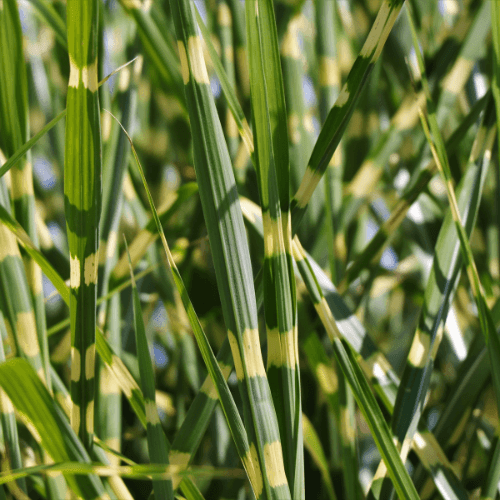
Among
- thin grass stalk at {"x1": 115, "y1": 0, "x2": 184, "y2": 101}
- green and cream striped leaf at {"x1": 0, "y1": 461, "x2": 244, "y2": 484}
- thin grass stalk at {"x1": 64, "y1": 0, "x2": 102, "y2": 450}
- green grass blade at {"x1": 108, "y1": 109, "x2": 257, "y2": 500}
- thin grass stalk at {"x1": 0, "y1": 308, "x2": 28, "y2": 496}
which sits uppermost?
thin grass stalk at {"x1": 115, "y1": 0, "x2": 184, "y2": 101}

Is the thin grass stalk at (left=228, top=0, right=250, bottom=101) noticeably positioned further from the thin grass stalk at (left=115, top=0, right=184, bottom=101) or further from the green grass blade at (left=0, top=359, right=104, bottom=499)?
the green grass blade at (left=0, top=359, right=104, bottom=499)

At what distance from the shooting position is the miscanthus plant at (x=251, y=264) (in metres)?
0.15

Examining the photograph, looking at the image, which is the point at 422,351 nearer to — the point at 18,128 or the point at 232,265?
the point at 232,265

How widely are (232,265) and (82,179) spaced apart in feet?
0.20

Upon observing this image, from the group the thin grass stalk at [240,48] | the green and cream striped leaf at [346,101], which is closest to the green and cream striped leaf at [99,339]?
the green and cream striped leaf at [346,101]

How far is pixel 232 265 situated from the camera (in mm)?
146

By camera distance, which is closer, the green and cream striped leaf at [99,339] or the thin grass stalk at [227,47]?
the green and cream striped leaf at [99,339]

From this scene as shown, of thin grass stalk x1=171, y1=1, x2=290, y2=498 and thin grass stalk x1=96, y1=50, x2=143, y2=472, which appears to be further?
thin grass stalk x1=96, y1=50, x2=143, y2=472

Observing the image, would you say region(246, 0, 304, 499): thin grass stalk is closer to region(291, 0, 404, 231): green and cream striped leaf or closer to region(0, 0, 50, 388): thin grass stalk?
region(291, 0, 404, 231): green and cream striped leaf

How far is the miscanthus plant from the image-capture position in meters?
0.15

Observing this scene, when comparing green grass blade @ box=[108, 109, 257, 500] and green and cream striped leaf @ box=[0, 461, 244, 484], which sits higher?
green grass blade @ box=[108, 109, 257, 500]

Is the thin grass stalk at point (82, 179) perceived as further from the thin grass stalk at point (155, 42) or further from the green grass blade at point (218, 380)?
the thin grass stalk at point (155, 42)

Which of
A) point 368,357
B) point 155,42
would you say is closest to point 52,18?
point 155,42

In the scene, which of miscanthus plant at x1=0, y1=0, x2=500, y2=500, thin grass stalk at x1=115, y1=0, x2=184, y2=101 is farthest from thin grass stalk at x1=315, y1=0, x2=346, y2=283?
thin grass stalk at x1=115, y1=0, x2=184, y2=101
